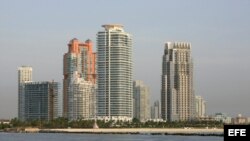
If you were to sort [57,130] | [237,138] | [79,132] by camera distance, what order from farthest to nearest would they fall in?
[57,130] < [79,132] < [237,138]

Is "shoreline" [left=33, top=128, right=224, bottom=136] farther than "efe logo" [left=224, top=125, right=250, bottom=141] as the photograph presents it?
Yes

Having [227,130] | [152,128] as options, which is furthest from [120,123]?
[227,130]

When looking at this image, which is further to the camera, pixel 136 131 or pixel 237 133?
pixel 136 131

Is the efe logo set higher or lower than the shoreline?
higher

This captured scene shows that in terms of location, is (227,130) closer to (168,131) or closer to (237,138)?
(237,138)

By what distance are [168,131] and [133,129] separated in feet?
35.7

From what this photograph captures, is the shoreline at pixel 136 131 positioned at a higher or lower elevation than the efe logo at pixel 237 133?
lower

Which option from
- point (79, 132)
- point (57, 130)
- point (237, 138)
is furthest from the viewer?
point (57, 130)

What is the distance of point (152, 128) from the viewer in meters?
189

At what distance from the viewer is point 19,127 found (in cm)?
19762

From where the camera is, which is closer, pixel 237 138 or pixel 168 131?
pixel 237 138

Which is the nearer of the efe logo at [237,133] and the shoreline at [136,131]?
the efe logo at [237,133]

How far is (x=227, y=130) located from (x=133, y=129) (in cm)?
17226

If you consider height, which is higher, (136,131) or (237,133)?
(237,133)
